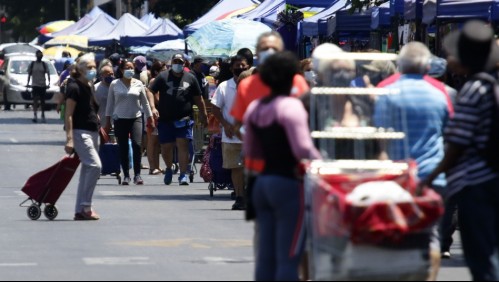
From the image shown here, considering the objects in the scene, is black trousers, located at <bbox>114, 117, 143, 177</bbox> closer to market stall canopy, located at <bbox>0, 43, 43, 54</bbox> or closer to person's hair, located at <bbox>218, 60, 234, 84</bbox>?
person's hair, located at <bbox>218, 60, 234, 84</bbox>

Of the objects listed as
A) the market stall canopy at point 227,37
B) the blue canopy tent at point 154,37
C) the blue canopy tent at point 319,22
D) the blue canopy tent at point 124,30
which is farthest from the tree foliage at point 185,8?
the blue canopy tent at point 319,22

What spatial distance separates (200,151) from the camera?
25.5 m

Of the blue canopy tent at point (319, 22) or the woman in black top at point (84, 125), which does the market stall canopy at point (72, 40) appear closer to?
the blue canopy tent at point (319, 22)

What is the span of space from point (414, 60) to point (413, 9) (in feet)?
24.6

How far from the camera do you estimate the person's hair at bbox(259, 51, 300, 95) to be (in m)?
9.05

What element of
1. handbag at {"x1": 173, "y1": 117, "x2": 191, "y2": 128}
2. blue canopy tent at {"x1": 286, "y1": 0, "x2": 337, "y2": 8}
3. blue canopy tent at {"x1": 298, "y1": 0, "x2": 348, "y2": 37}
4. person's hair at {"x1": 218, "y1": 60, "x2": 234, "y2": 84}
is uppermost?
blue canopy tent at {"x1": 286, "y1": 0, "x2": 337, "y2": 8}

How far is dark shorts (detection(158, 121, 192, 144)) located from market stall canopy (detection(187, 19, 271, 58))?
3662 mm

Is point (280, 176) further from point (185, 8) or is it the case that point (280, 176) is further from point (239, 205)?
point (185, 8)

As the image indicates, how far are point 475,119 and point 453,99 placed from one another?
2.95m

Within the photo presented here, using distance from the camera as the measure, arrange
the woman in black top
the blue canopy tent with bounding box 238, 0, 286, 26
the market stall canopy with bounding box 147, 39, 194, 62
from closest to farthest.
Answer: the woman in black top, the blue canopy tent with bounding box 238, 0, 286, 26, the market stall canopy with bounding box 147, 39, 194, 62

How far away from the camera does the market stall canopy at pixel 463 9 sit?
15.9 metres

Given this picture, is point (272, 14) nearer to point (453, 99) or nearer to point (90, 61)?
point (90, 61)

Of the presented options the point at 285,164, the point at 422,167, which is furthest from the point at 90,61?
the point at 285,164

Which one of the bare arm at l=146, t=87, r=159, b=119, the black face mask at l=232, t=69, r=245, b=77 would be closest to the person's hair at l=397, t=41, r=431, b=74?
the black face mask at l=232, t=69, r=245, b=77
